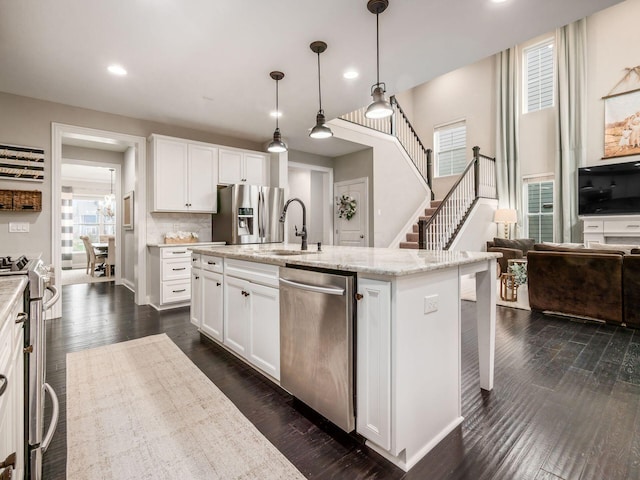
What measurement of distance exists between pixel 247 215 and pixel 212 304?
7.32ft

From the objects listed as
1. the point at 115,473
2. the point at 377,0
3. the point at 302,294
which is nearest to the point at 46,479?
the point at 115,473

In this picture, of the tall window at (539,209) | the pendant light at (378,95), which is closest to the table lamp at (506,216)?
Answer: the tall window at (539,209)

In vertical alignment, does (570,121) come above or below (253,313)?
above

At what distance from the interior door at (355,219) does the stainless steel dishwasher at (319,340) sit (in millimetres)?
4886

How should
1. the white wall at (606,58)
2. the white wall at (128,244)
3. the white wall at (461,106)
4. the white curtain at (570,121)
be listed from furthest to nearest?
the white wall at (461,106) < the white curtain at (570,121) < the white wall at (606,58) < the white wall at (128,244)

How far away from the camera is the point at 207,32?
278 centimetres

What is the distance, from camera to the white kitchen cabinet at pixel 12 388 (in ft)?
A: 2.64

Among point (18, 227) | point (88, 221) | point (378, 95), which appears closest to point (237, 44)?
point (378, 95)

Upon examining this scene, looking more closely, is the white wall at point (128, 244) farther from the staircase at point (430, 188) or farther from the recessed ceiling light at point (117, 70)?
the staircase at point (430, 188)

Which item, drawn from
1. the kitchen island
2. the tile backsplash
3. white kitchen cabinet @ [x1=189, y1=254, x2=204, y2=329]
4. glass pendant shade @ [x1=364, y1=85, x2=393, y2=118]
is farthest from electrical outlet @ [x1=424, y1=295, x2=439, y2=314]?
the tile backsplash

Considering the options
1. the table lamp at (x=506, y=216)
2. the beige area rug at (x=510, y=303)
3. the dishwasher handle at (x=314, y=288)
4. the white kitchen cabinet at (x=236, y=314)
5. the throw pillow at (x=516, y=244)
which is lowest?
the beige area rug at (x=510, y=303)

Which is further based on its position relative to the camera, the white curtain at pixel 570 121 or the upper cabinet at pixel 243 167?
the white curtain at pixel 570 121

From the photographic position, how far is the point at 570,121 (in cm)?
684

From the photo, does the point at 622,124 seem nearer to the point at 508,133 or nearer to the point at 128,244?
the point at 508,133
